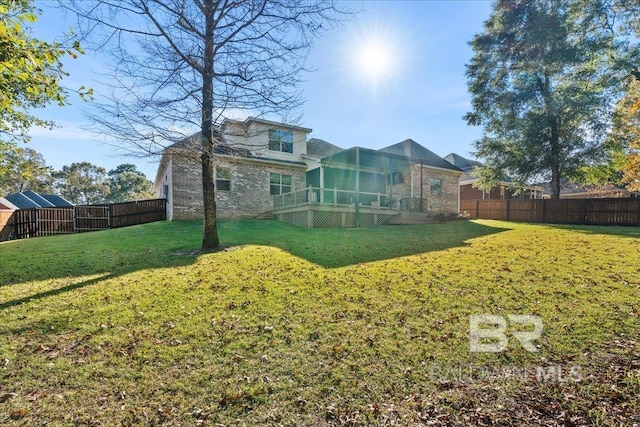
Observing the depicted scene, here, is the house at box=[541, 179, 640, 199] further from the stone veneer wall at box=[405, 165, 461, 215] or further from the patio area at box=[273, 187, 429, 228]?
the patio area at box=[273, 187, 429, 228]

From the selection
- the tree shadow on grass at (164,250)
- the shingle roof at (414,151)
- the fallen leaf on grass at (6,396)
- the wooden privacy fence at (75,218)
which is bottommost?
the fallen leaf on grass at (6,396)

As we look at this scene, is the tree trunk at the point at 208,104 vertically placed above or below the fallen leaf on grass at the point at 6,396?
above

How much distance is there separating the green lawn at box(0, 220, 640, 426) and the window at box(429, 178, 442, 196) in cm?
1520

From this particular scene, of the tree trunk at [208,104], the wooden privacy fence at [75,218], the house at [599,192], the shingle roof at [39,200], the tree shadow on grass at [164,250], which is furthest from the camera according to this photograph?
the house at [599,192]

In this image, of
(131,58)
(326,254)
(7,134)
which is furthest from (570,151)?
Answer: (7,134)

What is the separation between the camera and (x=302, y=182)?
62.9 ft

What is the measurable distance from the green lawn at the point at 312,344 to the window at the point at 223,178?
9.69 meters

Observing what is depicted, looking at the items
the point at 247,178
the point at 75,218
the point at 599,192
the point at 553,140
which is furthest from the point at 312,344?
the point at 599,192

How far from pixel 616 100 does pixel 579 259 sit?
67.5 feet

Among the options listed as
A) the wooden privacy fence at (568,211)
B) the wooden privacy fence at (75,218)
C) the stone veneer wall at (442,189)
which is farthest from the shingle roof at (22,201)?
the wooden privacy fence at (568,211)

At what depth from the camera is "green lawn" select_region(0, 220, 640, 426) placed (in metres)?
2.94

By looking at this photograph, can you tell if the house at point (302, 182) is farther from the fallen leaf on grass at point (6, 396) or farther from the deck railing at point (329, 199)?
the fallen leaf on grass at point (6, 396)

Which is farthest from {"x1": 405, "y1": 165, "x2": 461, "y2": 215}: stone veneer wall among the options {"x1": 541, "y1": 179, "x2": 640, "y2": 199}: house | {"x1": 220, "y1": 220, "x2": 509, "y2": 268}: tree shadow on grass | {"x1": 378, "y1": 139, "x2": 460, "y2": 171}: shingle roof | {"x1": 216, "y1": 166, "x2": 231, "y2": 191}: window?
{"x1": 541, "y1": 179, "x2": 640, "y2": 199}: house

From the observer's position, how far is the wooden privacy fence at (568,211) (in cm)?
1740
